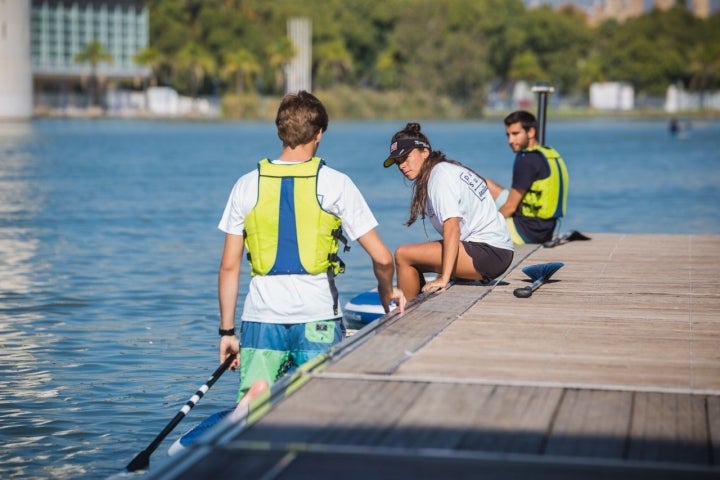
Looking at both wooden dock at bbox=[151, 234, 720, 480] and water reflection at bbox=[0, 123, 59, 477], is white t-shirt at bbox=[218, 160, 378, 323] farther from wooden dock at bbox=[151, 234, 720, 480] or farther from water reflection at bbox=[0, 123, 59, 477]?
water reflection at bbox=[0, 123, 59, 477]

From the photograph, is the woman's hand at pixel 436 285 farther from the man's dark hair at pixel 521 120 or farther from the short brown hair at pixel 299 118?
the man's dark hair at pixel 521 120

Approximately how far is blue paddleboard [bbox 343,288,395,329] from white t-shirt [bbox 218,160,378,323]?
5101mm

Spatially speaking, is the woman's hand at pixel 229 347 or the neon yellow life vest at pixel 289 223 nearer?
the neon yellow life vest at pixel 289 223

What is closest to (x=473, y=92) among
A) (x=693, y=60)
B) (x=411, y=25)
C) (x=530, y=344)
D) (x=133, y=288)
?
(x=411, y=25)

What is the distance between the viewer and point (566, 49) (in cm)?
16362

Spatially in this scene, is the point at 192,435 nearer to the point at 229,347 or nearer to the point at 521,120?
the point at 229,347

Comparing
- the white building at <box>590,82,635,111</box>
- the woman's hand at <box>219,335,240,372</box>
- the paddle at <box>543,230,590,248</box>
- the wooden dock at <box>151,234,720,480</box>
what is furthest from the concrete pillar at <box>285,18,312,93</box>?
the woman's hand at <box>219,335,240,372</box>

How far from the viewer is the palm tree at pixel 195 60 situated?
431ft

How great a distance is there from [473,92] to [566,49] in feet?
85.4

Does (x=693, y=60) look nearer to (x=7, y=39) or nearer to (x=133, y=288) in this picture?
(x=7, y=39)

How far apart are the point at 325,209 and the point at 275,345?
76 centimetres

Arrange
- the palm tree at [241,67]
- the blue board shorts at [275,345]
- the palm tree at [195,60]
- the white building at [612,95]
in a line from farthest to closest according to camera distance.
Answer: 1. the white building at [612,95]
2. the palm tree at [241,67]
3. the palm tree at [195,60]
4. the blue board shorts at [275,345]

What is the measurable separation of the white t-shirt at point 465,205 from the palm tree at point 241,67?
125 metres

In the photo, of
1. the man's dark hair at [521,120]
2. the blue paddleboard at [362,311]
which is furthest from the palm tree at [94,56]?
the blue paddleboard at [362,311]
